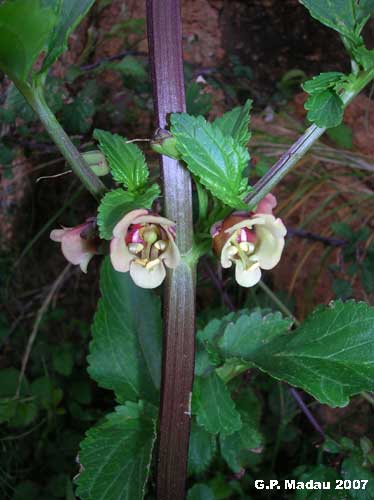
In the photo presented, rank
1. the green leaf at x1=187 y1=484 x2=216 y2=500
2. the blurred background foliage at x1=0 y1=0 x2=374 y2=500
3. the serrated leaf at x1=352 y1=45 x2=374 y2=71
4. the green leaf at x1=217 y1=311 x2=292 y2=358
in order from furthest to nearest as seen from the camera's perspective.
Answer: the blurred background foliage at x1=0 y1=0 x2=374 y2=500 → the green leaf at x1=187 y1=484 x2=216 y2=500 → the green leaf at x1=217 y1=311 x2=292 y2=358 → the serrated leaf at x1=352 y1=45 x2=374 y2=71

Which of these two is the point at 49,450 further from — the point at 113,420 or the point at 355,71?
the point at 355,71

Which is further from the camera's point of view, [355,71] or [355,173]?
[355,173]

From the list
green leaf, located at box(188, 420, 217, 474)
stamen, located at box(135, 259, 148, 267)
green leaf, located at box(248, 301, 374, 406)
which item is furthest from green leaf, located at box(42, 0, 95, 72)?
green leaf, located at box(188, 420, 217, 474)

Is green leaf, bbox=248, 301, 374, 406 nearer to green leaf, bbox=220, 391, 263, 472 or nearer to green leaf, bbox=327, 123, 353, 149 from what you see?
green leaf, bbox=220, 391, 263, 472

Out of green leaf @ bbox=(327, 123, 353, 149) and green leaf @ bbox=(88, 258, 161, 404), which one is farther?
green leaf @ bbox=(327, 123, 353, 149)

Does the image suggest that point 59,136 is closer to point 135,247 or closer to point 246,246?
point 135,247

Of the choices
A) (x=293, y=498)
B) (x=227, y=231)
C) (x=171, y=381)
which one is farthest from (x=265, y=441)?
(x=227, y=231)

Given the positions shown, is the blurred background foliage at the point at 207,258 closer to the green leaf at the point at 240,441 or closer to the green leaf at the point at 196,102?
the green leaf at the point at 196,102
